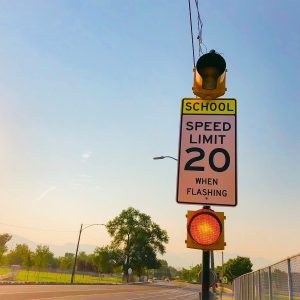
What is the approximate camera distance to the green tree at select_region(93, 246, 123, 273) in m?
92.9

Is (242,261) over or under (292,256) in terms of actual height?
over

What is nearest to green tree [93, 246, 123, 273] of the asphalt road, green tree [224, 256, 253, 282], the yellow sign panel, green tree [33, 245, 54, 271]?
green tree [33, 245, 54, 271]

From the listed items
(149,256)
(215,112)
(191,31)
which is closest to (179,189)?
(215,112)

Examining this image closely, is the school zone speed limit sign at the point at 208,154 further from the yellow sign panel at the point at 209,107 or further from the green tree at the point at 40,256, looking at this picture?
the green tree at the point at 40,256

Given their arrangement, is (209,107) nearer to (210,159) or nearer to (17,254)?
(210,159)

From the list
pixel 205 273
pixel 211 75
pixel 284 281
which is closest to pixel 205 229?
pixel 205 273

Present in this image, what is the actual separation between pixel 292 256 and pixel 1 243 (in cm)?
11768

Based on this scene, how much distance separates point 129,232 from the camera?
318 feet

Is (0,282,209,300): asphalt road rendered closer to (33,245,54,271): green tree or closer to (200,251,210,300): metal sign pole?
(200,251,210,300): metal sign pole

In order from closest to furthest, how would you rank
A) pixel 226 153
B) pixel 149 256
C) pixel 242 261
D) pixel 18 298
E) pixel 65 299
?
pixel 226 153 → pixel 18 298 → pixel 65 299 → pixel 149 256 → pixel 242 261

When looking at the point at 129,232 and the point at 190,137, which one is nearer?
the point at 190,137

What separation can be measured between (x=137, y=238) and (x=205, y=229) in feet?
303

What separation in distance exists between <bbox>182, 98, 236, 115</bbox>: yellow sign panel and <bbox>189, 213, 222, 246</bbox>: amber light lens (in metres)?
1.18

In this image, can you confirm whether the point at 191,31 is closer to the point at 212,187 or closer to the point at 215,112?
the point at 215,112
